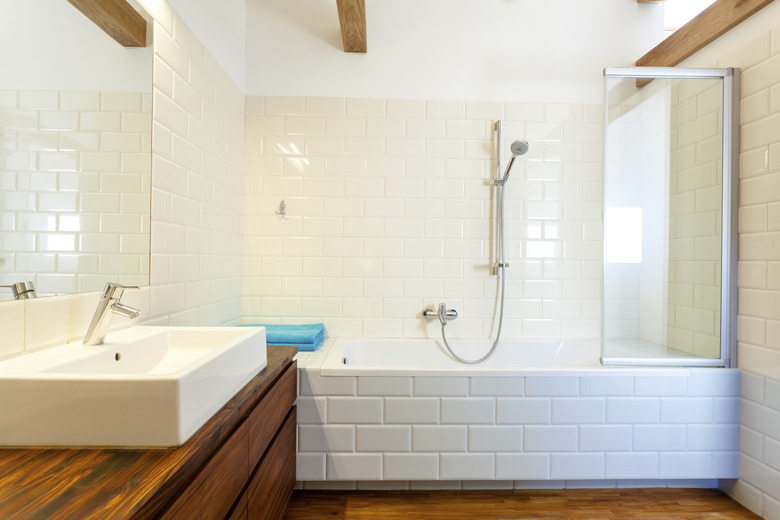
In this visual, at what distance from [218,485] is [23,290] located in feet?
2.30

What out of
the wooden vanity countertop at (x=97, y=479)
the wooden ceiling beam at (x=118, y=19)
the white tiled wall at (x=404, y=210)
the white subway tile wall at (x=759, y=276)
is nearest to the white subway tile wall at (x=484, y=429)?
the white subway tile wall at (x=759, y=276)

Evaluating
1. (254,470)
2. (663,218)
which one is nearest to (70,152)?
(254,470)

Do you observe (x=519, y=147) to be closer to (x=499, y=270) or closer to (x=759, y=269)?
(x=499, y=270)

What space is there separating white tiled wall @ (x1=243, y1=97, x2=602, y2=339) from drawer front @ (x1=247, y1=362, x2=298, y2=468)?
0.89 m

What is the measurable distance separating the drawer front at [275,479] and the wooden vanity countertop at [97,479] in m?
0.43

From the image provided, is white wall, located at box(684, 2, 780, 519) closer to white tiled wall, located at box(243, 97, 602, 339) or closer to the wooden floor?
the wooden floor

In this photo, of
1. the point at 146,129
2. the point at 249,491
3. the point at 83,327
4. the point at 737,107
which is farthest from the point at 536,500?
the point at 146,129

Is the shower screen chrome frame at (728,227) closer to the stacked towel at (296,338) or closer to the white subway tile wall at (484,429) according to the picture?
the white subway tile wall at (484,429)

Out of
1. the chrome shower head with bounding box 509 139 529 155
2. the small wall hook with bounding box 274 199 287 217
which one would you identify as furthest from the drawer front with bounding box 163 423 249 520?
the chrome shower head with bounding box 509 139 529 155

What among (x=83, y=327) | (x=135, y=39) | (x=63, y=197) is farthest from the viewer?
(x=135, y=39)

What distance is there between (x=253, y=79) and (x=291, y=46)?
0.32m

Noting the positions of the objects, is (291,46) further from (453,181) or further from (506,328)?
(506,328)

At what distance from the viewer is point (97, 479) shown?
645 millimetres

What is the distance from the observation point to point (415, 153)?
2.53 m
